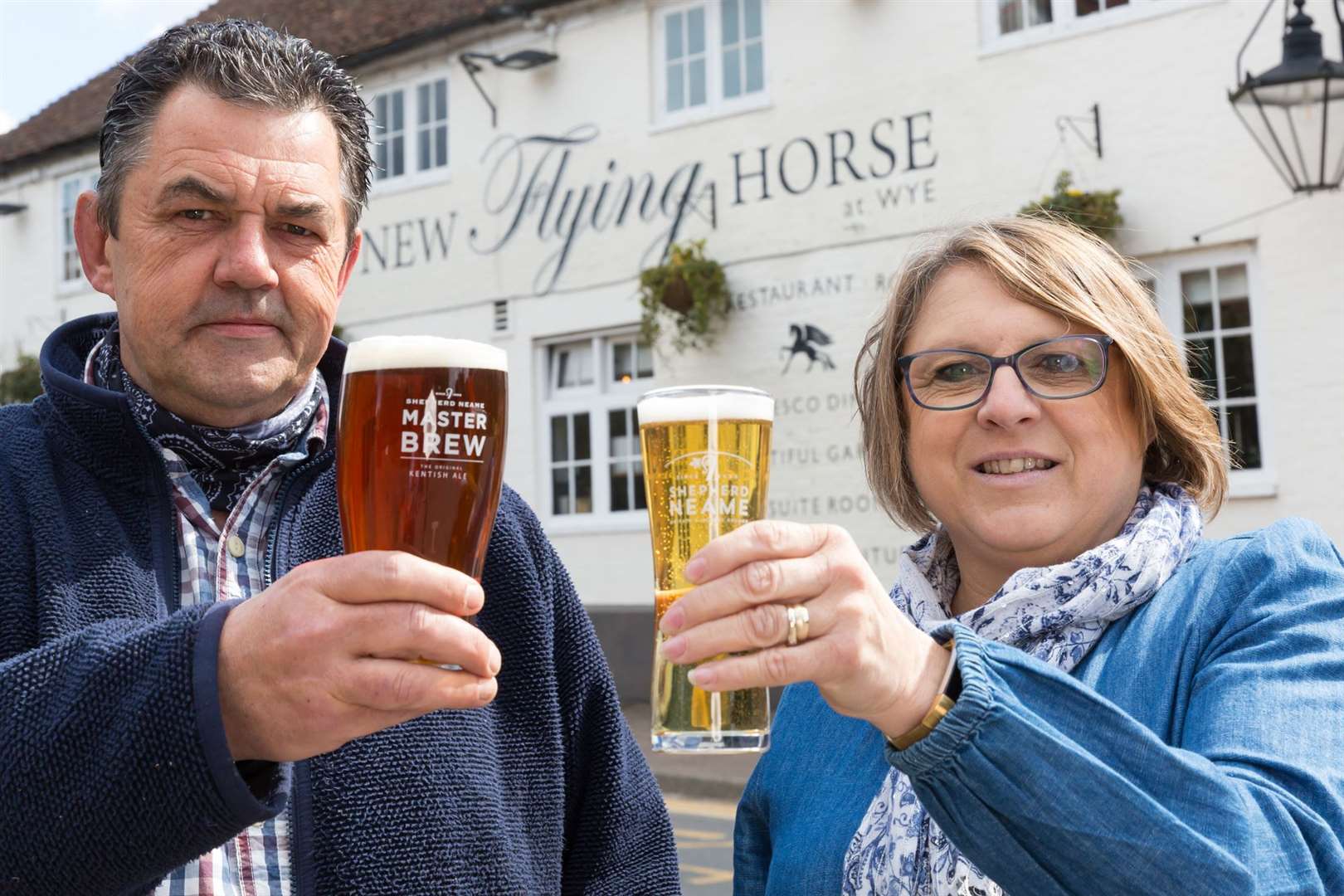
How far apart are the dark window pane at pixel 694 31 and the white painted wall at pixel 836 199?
39cm

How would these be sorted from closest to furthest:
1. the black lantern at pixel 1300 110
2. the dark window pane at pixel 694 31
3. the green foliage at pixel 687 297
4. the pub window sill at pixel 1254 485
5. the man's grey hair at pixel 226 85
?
the man's grey hair at pixel 226 85
the black lantern at pixel 1300 110
the pub window sill at pixel 1254 485
the green foliage at pixel 687 297
the dark window pane at pixel 694 31

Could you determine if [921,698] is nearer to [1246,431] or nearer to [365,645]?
[365,645]

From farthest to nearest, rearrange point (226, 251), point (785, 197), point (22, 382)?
Answer: point (22, 382) < point (785, 197) < point (226, 251)

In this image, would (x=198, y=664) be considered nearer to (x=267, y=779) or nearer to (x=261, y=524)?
(x=267, y=779)

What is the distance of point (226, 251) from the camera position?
1.76 meters

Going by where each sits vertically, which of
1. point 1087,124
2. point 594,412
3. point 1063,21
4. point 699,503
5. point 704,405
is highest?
point 1063,21

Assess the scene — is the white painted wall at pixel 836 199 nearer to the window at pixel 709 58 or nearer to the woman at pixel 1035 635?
the window at pixel 709 58

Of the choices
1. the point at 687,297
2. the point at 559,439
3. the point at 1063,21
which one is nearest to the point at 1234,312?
the point at 1063,21

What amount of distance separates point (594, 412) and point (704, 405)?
11.0 metres

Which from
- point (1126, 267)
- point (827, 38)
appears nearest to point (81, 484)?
point (1126, 267)

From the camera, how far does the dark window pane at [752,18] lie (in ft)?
37.9

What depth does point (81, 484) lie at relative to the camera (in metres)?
1.77

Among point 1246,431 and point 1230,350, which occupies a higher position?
point 1230,350

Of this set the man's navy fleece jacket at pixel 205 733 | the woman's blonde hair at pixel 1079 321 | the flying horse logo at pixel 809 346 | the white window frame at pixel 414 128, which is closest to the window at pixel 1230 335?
the flying horse logo at pixel 809 346
